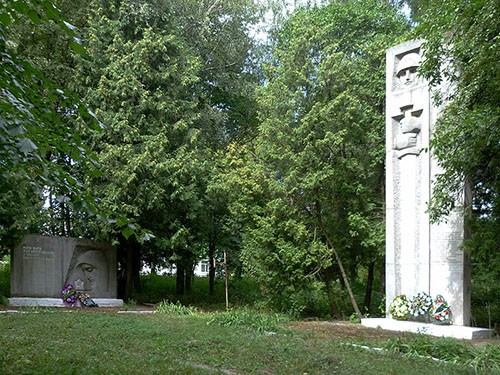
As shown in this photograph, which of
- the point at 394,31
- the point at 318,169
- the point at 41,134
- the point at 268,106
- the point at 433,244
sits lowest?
the point at 433,244

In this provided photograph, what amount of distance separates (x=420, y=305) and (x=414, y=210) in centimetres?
231

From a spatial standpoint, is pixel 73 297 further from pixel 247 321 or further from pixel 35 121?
pixel 35 121

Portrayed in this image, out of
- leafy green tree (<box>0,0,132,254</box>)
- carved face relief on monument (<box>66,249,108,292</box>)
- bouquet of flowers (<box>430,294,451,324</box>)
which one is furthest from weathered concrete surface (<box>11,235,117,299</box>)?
leafy green tree (<box>0,0,132,254</box>)

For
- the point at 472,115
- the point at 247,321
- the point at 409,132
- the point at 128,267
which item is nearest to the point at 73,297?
the point at 128,267

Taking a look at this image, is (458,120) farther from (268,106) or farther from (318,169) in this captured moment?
(268,106)

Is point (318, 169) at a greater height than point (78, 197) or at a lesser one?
greater

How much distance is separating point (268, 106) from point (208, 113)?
173 inches

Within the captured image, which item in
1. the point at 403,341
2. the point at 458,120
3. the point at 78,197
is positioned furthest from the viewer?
the point at 458,120

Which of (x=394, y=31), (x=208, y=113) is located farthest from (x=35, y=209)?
(x=394, y=31)

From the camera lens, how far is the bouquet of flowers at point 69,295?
1495 centimetres

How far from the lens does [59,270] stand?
1537cm

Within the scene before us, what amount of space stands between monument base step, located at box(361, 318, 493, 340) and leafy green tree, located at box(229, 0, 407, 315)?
2.97 m

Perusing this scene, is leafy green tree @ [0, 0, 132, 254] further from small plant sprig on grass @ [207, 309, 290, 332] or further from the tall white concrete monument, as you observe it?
the tall white concrete monument

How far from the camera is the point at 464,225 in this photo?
1071 centimetres
